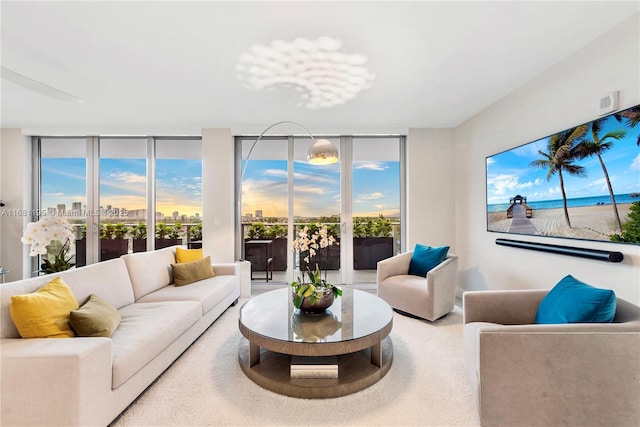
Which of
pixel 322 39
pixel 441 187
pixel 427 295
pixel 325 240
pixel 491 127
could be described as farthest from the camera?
pixel 441 187

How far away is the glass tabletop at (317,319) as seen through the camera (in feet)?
6.33

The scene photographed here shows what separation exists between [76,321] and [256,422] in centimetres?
130

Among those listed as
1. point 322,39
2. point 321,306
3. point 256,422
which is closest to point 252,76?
point 322,39

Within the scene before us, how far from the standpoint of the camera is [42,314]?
5.38 feet

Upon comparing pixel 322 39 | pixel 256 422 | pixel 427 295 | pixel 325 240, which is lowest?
pixel 256 422

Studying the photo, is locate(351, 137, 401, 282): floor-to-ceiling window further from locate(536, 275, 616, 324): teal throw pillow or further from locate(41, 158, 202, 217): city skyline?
locate(536, 275, 616, 324): teal throw pillow

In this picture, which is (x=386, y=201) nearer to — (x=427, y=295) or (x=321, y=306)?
(x=427, y=295)

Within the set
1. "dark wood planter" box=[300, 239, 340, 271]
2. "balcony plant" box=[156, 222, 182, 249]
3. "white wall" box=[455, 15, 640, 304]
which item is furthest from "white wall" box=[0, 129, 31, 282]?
"white wall" box=[455, 15, 640, 304]

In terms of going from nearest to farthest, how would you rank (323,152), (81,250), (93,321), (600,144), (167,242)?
1. (93,321)
2. (600,144)
3. (323,152)
4. (81,250)
5. (167,242)

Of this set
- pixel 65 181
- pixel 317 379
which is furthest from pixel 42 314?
pixel 65 181

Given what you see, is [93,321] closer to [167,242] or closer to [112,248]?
[167,242]

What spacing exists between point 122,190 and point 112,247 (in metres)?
0.98

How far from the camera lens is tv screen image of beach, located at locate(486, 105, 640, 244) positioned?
1.85 metres

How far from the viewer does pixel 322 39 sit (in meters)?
2.10
